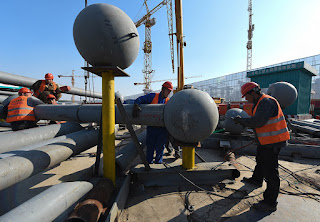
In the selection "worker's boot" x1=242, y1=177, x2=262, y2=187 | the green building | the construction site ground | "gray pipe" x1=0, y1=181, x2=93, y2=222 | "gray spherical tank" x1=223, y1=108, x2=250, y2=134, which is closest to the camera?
"gray pipe" x1=0, y1=181, x2=93, y2=222

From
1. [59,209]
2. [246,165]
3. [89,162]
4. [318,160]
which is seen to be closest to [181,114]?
[59,209]

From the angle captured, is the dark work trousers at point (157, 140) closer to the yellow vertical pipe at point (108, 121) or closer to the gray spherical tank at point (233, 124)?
the yellow vertical pipe at point (108, 121)

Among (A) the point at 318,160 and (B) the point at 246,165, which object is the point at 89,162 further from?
(A) the point at 318,160

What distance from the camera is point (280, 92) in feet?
15.8

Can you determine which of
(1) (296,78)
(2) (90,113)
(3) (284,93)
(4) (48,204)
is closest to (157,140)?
(2) (90,113)

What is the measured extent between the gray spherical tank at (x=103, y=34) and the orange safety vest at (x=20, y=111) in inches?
99.9

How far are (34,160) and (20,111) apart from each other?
216 cm

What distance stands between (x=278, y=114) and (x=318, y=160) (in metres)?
3.09

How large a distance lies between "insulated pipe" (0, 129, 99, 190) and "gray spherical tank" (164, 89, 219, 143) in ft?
5.71

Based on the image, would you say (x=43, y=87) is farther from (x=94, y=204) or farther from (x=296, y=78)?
(x=296, y=78)

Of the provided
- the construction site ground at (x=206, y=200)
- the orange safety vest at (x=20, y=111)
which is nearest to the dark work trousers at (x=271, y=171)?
the construction site ground at (x=206, y=200)

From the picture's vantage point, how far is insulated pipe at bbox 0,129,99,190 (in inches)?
63.7

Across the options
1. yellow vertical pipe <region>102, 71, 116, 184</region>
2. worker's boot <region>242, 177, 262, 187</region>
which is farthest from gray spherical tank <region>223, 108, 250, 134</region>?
yellow vertical pipe <region>102, 71, 116, 184</region>

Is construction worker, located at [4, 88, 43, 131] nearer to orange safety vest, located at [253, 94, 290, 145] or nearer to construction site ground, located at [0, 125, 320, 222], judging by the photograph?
construction site ground, located at [0, 125, 320, 222]
